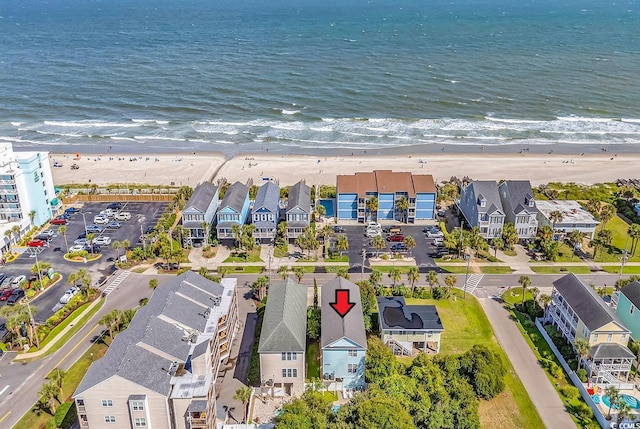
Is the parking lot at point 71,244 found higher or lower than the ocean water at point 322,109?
lower

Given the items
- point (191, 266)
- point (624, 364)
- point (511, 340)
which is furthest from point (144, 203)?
point (624, 364)

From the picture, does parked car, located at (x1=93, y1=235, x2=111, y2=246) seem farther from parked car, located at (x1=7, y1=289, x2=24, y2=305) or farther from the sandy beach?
the sandy beach

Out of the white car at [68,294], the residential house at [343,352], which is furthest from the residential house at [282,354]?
the white car at [68,294]

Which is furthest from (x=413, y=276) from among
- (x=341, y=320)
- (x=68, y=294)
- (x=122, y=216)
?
(x=122, y=216)

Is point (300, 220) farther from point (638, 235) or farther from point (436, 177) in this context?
point (638, 235)

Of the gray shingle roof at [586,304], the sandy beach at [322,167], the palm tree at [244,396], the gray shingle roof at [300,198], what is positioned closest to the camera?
the palm tree at [244,396]

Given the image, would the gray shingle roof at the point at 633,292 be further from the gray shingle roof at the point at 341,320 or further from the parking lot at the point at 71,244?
the parking lot at the point at 71,244

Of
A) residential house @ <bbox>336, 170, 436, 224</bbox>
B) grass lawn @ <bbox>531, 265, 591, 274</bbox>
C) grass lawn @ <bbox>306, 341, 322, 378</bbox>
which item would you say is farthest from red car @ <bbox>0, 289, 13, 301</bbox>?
grass lawn @ <bbox>531, 265, 591, 274</bbox>
